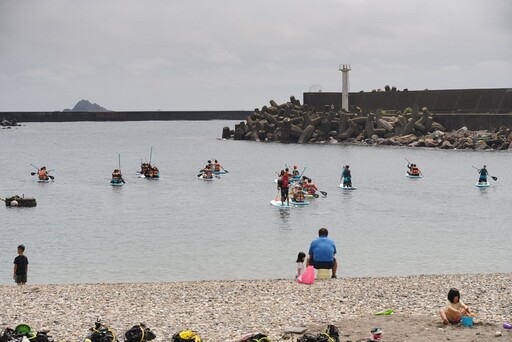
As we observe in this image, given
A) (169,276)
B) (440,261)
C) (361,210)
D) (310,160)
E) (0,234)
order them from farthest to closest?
(310,160)
(361,210)
(0,234)
(440,261)
(169,276)

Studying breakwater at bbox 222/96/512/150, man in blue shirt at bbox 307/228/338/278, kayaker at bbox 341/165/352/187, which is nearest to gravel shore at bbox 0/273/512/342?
man in blue shirt at bbox 307/228/338/278

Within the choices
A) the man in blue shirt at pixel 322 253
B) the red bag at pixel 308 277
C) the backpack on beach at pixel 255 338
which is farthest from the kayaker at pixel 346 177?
the backpack on beach at pixel 255 338

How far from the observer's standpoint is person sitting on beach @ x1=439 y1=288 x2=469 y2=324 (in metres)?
13.7

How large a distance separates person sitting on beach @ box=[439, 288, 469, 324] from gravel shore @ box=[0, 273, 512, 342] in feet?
0.52

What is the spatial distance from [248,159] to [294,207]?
4056 cm

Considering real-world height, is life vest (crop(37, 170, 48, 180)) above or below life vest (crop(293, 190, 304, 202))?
below

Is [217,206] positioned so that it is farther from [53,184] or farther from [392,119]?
[392,119]

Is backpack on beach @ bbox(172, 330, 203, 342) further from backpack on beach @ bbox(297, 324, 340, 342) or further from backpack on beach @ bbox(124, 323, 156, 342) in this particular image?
backpack on beach @ bbox(297, 324, 340, 342)

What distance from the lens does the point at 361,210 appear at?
39.4m

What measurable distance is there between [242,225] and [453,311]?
21.2 m

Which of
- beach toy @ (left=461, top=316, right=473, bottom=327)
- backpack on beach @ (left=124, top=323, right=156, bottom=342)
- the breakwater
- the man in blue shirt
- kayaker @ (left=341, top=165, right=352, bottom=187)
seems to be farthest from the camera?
the breakwater

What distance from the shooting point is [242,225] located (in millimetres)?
34562

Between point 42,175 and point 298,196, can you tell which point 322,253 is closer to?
point 298,196

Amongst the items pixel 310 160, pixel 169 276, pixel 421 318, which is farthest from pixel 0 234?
pixel 310 160
